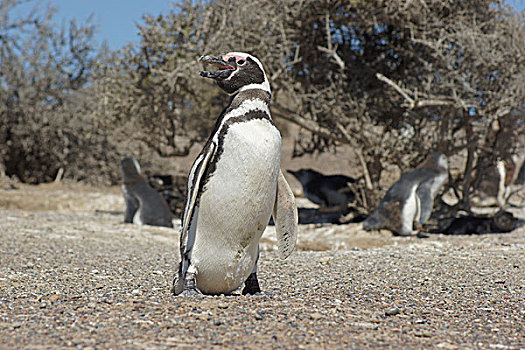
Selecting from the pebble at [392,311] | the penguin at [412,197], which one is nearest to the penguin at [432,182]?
the penguin at [412,197]

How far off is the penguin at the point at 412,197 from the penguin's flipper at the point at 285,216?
4631mm

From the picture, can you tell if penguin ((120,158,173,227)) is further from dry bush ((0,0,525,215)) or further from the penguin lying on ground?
the penguin lying on ground

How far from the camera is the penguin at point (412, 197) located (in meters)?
7.59

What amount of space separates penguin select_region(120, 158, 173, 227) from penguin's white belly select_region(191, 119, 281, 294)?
5.66m

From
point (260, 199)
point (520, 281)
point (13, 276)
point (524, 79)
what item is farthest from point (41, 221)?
point (524, 79)

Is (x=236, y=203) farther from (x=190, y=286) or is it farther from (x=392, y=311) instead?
(x=392, y=311)

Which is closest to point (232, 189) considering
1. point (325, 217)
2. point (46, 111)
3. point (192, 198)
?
point (192, 198)

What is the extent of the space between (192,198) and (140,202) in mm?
5955

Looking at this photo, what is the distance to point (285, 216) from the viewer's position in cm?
330

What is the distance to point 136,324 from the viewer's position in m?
2.37

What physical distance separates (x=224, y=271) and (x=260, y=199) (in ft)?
1.67

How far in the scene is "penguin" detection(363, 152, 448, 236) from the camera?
7590 mm

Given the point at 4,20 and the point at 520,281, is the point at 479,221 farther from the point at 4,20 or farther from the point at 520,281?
the point at 4,20

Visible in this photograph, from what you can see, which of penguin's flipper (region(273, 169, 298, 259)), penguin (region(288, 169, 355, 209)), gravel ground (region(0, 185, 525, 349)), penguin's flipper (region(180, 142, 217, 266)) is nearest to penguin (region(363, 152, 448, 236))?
gravel ground (region(0, 185, 525, 349))
